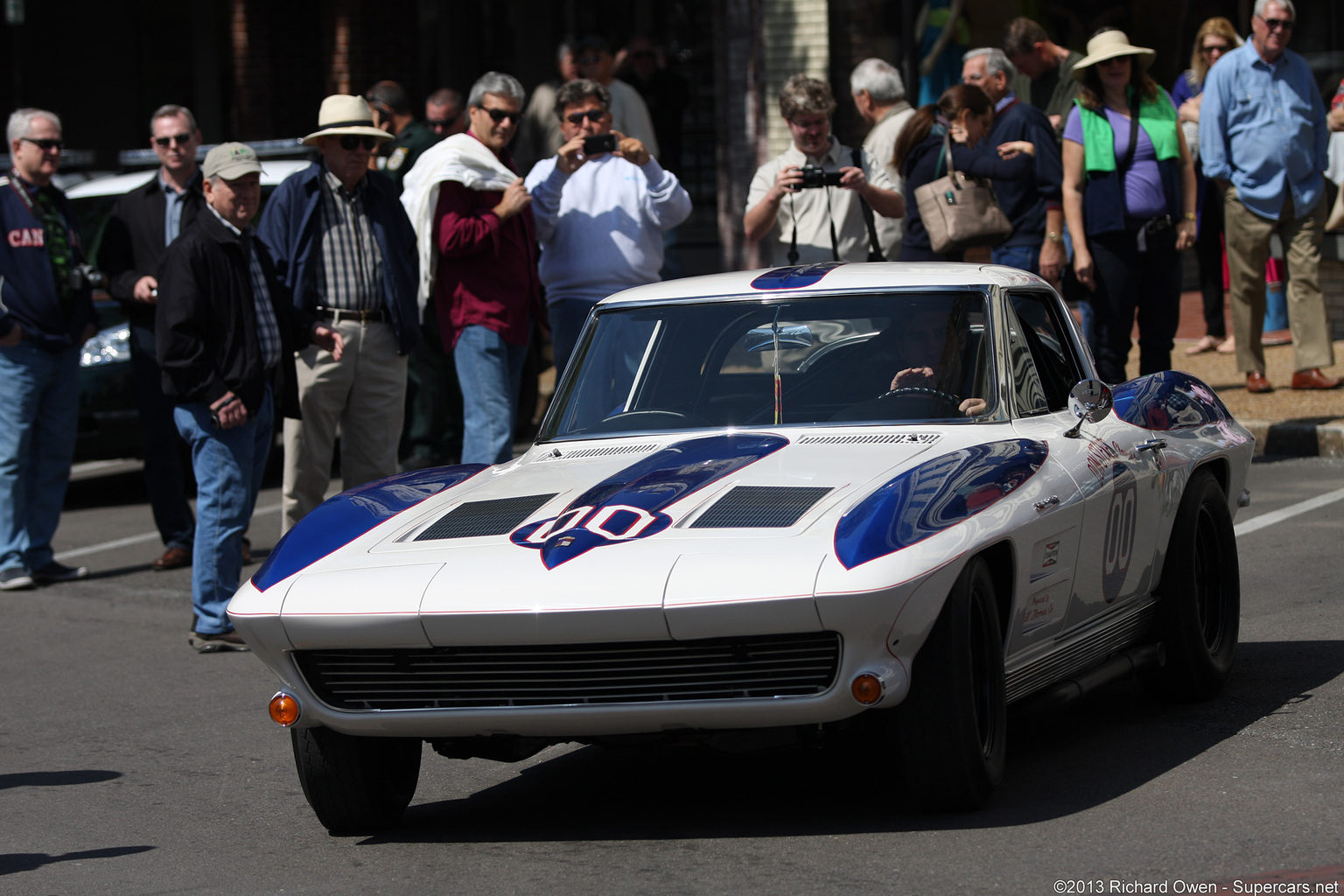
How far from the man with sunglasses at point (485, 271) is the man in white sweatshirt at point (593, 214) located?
0.52 feet

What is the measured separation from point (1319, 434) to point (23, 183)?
7.10m

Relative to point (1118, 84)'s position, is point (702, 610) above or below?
below

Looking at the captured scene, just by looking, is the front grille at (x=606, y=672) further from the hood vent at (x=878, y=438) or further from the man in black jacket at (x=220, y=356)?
the man in black jacket at (x=220, y=356)

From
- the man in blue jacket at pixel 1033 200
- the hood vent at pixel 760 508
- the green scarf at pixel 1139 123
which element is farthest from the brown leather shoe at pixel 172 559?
the hood vent at pixel 760 508

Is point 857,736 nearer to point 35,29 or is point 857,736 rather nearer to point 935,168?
point 935,168

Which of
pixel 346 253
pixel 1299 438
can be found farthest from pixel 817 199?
pixel 1299 438

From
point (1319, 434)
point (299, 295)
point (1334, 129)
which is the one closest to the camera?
point (299, 295)

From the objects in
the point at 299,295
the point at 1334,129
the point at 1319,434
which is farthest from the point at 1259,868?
the point at 1334,129

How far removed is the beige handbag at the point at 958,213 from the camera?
9789 millimetres

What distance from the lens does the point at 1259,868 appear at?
4285 mm

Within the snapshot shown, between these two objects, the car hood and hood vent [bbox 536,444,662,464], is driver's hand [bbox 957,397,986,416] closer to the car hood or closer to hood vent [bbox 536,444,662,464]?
the car hood

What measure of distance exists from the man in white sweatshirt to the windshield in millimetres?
2976

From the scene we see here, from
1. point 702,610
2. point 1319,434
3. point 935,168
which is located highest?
point 935,168

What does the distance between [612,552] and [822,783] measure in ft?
3.51
